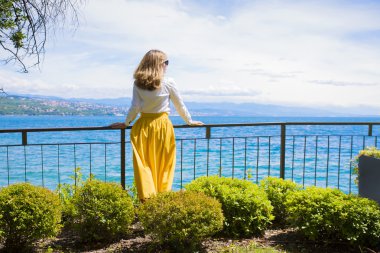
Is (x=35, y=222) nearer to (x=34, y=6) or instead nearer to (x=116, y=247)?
(x=116, y=247)

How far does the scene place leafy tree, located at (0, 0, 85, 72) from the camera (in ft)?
16.7

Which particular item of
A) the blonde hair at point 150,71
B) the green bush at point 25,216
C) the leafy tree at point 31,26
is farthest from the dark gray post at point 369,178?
the leafy tree at point 31,26

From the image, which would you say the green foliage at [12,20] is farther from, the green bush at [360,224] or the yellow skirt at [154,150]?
the green bush at [360,224]

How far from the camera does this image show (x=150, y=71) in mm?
4227

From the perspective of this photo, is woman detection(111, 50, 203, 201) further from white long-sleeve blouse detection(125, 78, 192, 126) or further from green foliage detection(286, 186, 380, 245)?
green foliage detection(286, 186, 380, 245)

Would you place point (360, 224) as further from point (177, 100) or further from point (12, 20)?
point (12, 20)

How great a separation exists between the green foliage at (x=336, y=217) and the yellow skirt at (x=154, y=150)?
1325 mm

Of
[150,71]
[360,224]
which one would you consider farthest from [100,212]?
[360,224]

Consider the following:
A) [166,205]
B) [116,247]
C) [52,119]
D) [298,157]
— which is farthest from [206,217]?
[52,119]

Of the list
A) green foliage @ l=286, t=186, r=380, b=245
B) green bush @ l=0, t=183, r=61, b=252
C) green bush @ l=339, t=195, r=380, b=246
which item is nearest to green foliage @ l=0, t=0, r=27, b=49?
green bush @ l=0, t=183, r=61, b=252

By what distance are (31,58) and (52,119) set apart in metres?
47.6

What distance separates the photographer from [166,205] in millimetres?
3525

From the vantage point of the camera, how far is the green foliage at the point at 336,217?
3.65 m

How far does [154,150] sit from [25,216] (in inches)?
54.4
